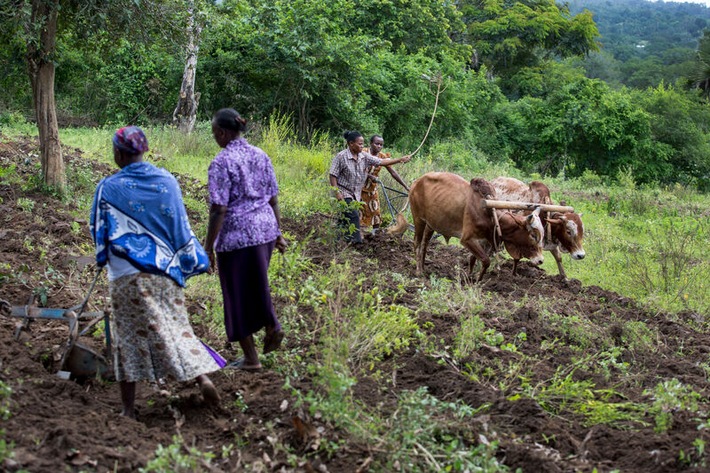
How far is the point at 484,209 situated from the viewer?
10000 mm

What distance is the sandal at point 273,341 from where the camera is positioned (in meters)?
5.86

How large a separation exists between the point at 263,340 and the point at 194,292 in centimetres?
129

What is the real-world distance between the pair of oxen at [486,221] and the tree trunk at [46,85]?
4.72 meters

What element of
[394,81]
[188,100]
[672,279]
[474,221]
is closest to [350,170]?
[474,221]

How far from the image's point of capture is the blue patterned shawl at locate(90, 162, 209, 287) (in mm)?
4824

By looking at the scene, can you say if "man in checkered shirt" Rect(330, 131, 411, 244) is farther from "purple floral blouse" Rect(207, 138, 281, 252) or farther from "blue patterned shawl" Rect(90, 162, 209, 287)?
"blue patterned shawl" Rect(90, 162, 209, 287)

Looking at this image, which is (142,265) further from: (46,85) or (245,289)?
(46,85)

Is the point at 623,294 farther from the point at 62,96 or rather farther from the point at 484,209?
the point at 62,96

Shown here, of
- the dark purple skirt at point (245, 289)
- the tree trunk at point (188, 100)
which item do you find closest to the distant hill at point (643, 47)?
the tree trunk at point (188, 100)

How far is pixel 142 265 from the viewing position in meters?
4.85

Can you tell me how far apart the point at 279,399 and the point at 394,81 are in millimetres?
18914

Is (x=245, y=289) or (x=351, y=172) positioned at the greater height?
(x=245, y=289)

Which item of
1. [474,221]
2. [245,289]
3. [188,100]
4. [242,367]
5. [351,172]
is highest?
[245,289]

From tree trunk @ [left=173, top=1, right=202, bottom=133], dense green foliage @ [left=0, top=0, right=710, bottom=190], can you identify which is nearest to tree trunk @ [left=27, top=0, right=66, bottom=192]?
dense green foliage @ [left=0, top=0, right=710, bottom=190]
